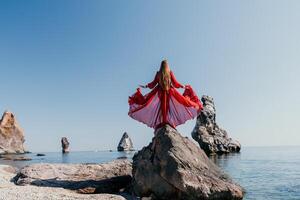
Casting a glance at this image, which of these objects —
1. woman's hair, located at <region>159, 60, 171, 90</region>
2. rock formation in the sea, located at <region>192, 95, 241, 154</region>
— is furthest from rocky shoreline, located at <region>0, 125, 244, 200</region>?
rock formation in the sea, located at <region>192, 95, 241, 154</region>

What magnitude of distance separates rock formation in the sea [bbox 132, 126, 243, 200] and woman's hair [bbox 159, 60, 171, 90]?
7.83 feet

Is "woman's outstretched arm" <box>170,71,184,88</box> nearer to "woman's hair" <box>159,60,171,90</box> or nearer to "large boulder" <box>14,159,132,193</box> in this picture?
"woman's hair" <box>159,60,171,90</box>

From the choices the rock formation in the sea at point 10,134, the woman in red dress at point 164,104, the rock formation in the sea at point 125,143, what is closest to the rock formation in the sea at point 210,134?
the woman in red dress at point 164,104

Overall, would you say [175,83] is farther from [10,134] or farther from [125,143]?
[125,143]

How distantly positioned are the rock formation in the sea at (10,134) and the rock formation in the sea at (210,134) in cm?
9003

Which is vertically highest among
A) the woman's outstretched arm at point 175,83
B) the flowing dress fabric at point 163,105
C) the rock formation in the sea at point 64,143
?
the woman's outstretched arm at point 175,83

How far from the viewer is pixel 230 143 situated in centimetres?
8988

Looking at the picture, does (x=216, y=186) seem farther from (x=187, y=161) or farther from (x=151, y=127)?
(x=151, y=127)

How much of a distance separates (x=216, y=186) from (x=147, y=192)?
3.10 metres

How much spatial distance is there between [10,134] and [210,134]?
94963mm

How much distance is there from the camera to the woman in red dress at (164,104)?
1623cm

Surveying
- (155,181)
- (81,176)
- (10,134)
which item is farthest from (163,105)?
(10,134)

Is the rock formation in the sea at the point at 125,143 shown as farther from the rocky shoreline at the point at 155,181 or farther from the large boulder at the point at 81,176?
the rocky shoreline at the point at 155,181

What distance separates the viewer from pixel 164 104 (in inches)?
639
